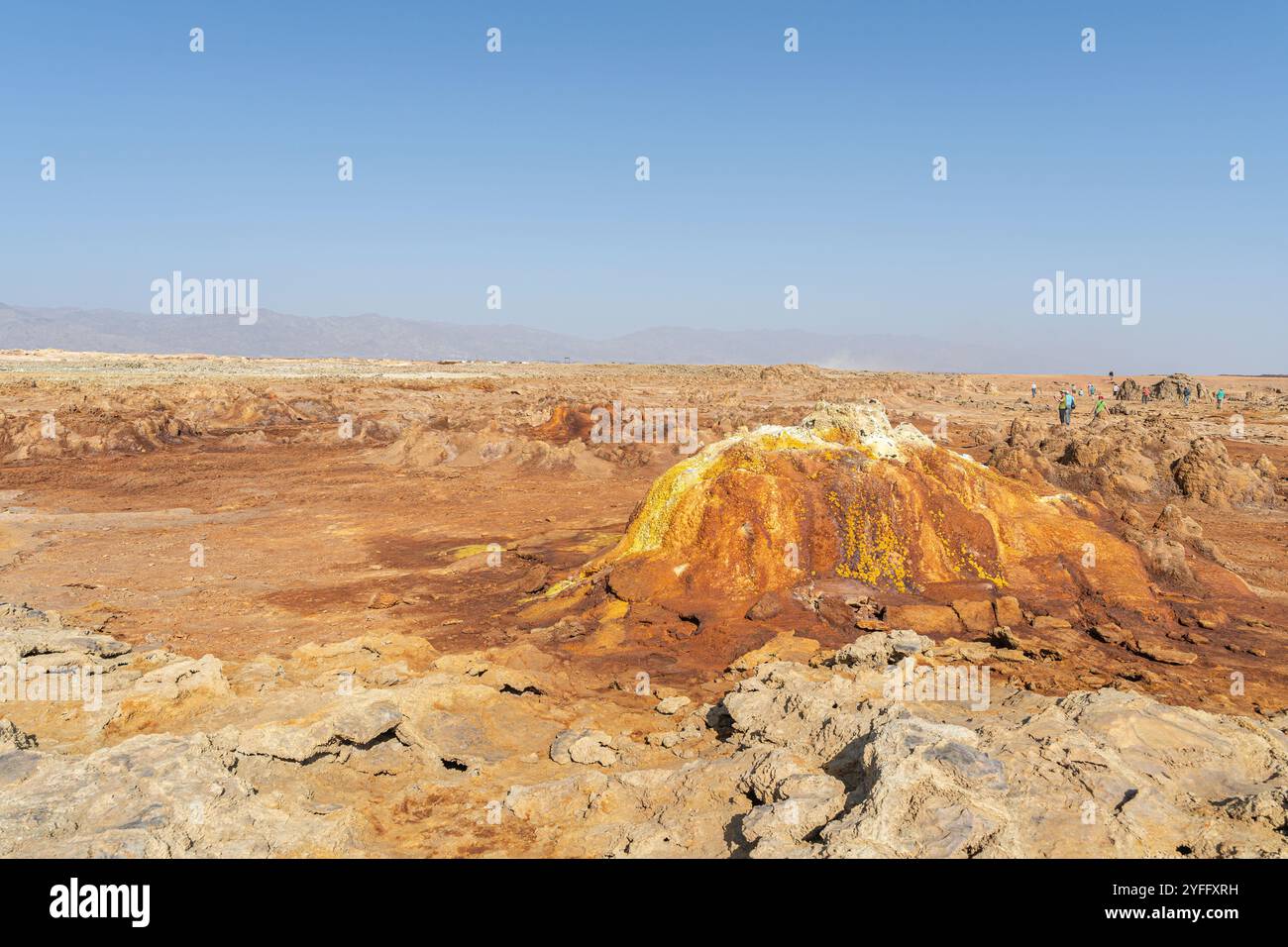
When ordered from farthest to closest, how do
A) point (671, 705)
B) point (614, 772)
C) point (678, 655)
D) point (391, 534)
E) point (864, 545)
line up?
1. point (391, 534)
2. point (864, 545)
3. point (678, 655)
4. point (671, 705)
5. point (614, 772)

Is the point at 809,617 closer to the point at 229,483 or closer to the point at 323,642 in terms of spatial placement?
the point at 323,642

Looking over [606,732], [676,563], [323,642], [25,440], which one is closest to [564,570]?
[676,563]

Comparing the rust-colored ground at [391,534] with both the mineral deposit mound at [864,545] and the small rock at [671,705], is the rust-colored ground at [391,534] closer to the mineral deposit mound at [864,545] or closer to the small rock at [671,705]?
the mineral deposit mound at [864,545]

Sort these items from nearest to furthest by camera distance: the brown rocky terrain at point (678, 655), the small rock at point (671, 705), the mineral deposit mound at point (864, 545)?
the brown rocky terrain at point (678, 655) < the small rock at point (671, 705) < the mineral deposit mound at point (864, 545)

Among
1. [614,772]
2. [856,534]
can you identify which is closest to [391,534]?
[856,534]

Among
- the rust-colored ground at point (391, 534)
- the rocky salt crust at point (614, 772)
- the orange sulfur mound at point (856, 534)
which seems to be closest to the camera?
the rocky salt crust at point (614, 772)

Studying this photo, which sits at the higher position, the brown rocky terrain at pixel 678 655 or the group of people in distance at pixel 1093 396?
the group of people in distance at pixel 1093 396

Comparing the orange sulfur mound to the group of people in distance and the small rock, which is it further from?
the group of people in distance
